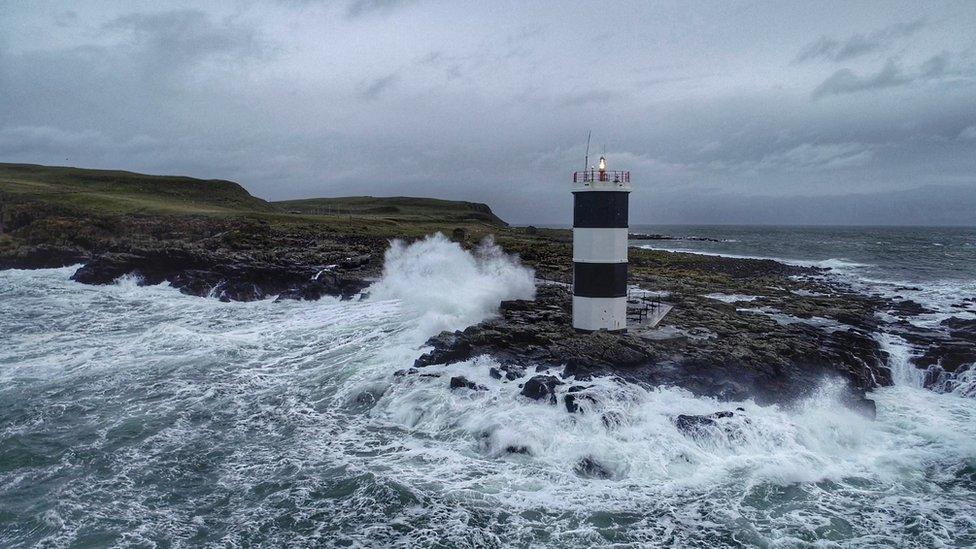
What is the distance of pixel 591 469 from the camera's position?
10.5 meters

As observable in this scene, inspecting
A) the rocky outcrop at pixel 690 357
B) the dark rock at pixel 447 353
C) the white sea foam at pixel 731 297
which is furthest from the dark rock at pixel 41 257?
the white sea foam at pixel 731 297

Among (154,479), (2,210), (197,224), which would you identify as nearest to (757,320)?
(154,479)

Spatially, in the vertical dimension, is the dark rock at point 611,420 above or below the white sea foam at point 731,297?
below

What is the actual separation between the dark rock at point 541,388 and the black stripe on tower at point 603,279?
13.0ft

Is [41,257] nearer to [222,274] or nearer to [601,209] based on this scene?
[222,274]

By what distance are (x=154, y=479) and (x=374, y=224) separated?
44756 millimetres

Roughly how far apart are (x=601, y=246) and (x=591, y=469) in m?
7.25

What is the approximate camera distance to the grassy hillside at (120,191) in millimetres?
46441

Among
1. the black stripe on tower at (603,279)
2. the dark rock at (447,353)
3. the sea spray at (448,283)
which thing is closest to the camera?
the dark rock at (447,353)

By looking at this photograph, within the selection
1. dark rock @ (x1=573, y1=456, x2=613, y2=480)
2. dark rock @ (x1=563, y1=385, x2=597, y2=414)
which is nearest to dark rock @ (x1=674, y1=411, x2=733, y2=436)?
dark rock @ (x1=563, y1=385, x2=597, y2=414)

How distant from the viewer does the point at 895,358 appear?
630 inches

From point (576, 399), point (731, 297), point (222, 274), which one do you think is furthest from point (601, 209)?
point (222, 274)

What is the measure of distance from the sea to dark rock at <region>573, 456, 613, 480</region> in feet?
0.42

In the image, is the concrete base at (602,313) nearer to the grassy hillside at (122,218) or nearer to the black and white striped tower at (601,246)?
the black and white striped tower at (601,246)
